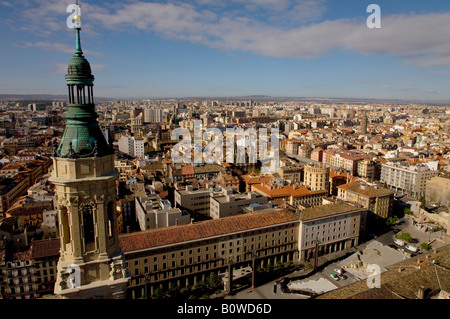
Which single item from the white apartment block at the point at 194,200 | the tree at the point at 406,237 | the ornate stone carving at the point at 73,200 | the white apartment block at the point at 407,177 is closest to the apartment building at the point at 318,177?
the tree at the point at 406,237

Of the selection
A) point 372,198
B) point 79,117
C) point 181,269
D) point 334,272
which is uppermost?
point 79,117

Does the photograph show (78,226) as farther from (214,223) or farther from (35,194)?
(35,194)

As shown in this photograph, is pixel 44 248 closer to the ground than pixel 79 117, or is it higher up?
closer to the ground

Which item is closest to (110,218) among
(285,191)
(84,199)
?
(84,199)

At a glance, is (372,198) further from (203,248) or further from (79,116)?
(79,116)

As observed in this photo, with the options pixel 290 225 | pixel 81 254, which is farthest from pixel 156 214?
pixel 81 254

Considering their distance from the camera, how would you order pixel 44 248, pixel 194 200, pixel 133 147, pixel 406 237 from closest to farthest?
pixel 44 248 → pixel 406 237 → pixel 194 200 → pixel 133 147

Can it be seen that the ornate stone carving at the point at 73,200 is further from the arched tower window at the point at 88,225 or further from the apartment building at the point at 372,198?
the apartment building at the point at 372,198
